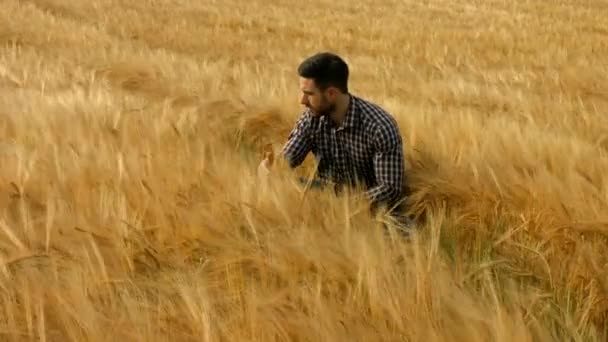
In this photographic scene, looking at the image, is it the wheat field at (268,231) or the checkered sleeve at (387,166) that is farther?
the checkered sleeve at (387,166)

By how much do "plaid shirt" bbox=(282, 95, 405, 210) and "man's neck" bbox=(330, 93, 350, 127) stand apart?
0.06ft

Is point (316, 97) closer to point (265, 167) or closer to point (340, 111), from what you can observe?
point (340, 111)

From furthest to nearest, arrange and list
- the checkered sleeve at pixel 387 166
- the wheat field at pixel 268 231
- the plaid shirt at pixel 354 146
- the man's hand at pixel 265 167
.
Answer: the plaid shirt at pixel 354 146
the checkered sleeve at pixel 387 166
the man's hand at pixel 265 167
the wheat field at pixel 268 231

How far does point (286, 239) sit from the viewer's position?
52.6 inches

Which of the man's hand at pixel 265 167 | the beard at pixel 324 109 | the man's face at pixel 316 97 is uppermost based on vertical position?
the man's face at pixel 316 97

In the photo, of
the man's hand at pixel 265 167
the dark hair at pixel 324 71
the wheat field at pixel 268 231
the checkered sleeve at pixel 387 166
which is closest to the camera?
the wheat field at pixel 268 231

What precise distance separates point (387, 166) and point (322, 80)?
449 mm

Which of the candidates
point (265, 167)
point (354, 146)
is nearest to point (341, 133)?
point (354, 146)

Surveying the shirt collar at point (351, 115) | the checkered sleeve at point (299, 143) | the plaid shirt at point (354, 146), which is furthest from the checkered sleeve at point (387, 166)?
the checkered sleeve at point (299, 143)

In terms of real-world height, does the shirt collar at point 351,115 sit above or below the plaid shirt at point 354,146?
above

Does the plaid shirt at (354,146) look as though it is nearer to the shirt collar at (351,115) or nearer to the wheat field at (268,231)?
the shirt collar at (351,115)

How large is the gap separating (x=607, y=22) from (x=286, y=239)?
13.2 metres

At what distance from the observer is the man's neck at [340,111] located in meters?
2.55

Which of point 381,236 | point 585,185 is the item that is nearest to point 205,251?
point 381,236
